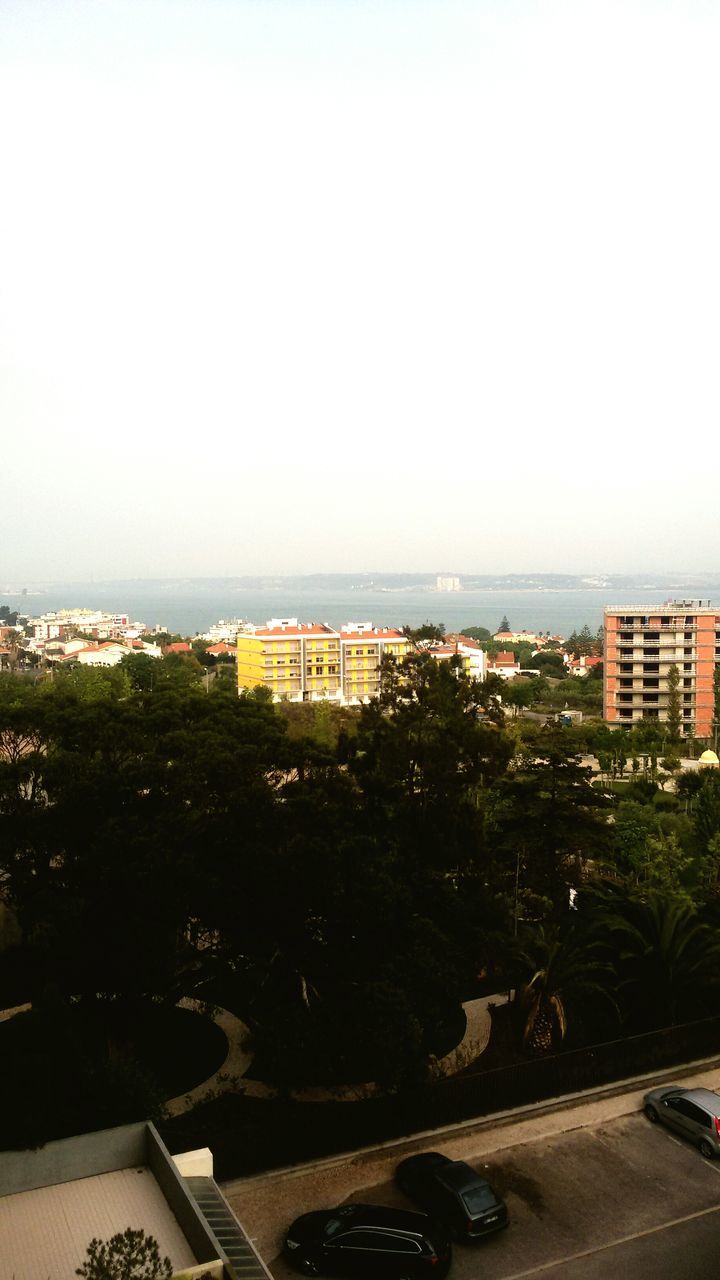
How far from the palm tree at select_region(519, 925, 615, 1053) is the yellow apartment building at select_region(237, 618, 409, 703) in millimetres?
62922

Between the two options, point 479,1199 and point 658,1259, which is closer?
point 658,1259

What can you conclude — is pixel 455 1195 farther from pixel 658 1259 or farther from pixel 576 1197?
pixel 658 1259

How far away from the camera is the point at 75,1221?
8.30 m

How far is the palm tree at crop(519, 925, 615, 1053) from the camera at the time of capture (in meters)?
14.1

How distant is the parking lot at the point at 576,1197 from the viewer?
31.0ft

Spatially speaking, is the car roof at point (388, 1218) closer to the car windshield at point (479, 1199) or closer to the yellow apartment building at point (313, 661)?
the car windshield at point (479, 1199)

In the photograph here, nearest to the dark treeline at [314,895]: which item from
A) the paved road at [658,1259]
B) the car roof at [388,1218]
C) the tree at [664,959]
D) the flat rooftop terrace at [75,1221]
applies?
the tree at [664,959]

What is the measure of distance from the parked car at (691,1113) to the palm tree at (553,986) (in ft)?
6.32

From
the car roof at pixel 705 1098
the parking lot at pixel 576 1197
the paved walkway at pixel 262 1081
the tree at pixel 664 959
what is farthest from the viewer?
the tree at pixel 664 959

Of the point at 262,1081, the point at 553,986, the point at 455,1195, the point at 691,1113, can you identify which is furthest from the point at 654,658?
the point at 455,1195

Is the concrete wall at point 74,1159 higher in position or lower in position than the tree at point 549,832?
lower

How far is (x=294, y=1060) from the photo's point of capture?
1162cm

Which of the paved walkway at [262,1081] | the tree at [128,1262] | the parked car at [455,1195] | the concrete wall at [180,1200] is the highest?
the tree at [128,1262]

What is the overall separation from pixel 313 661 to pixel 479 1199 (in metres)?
70.4
